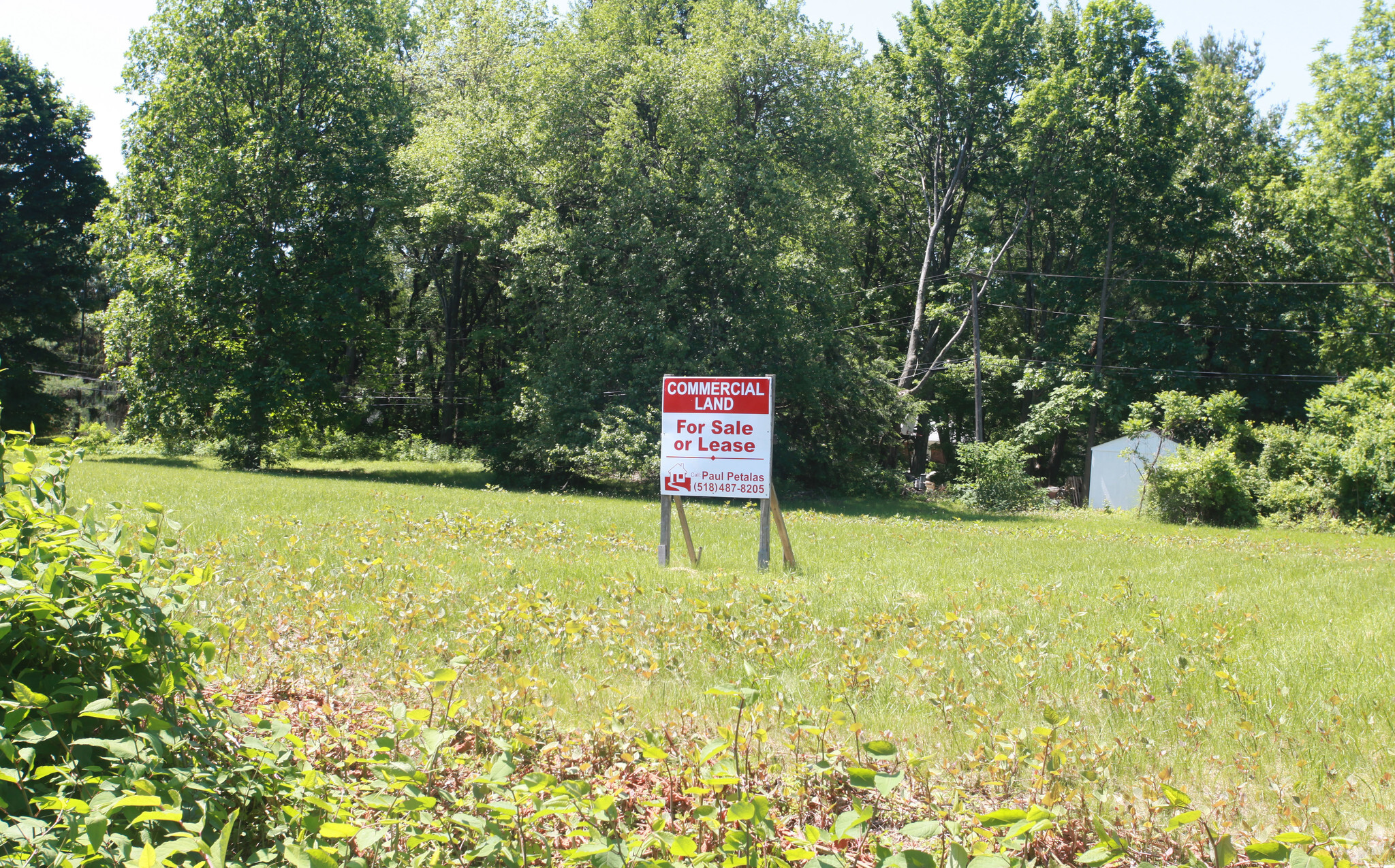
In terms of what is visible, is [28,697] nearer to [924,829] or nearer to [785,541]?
[924,829]

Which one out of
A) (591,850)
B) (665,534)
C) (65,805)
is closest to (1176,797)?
(591,850)

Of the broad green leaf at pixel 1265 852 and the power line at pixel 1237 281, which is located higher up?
the power line at pixel 1237 281

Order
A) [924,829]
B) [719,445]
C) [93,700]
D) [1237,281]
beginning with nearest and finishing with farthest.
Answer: [924,829], [93,700], [719,445], [1237,281]

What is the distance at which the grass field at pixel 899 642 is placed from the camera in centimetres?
463

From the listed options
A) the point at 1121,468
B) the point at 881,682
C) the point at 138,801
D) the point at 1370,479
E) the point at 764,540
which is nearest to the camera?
the point at 138,801

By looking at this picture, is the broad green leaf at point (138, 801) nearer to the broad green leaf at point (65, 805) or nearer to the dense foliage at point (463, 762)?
the dense foliage at point (463, 762)

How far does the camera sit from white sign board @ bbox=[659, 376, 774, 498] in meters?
10.5

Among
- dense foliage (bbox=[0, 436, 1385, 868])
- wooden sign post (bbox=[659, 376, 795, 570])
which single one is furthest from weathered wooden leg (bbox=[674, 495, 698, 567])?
dense foliage (bbox=[0, 436, 1385, 868])

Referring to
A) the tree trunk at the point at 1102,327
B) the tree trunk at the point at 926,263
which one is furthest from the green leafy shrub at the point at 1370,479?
the tree trunk at the point at 926,263

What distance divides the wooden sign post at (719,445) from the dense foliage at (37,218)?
36.4 meters

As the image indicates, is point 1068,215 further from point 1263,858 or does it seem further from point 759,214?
point 1263,858

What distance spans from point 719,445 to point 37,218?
135 feet

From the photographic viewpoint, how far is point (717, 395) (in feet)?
35.0

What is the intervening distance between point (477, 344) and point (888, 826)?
136ft
